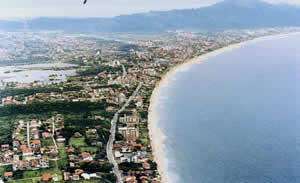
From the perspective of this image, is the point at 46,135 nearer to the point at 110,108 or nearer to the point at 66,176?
the point at 66,176

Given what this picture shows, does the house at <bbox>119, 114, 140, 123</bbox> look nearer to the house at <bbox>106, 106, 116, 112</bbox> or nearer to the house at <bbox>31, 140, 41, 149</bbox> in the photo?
the house at <bbox>106, 106, 116, 112</bbox>

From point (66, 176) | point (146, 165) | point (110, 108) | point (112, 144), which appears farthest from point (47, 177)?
point (110, 108)

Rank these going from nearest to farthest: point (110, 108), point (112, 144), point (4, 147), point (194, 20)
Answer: point (4, 147), point (112, 144), point (110, 108), point (194, 20)

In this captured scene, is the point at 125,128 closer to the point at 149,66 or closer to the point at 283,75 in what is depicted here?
the point at 149,66

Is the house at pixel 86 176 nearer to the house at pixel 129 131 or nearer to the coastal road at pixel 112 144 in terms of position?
the coastal road at pixel 112 144

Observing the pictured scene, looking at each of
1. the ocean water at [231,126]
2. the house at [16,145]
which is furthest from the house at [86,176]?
the house at [16,145]

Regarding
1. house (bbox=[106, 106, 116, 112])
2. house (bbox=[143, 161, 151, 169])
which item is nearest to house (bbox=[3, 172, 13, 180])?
house (bbox=[143, 161, 151, 169])
